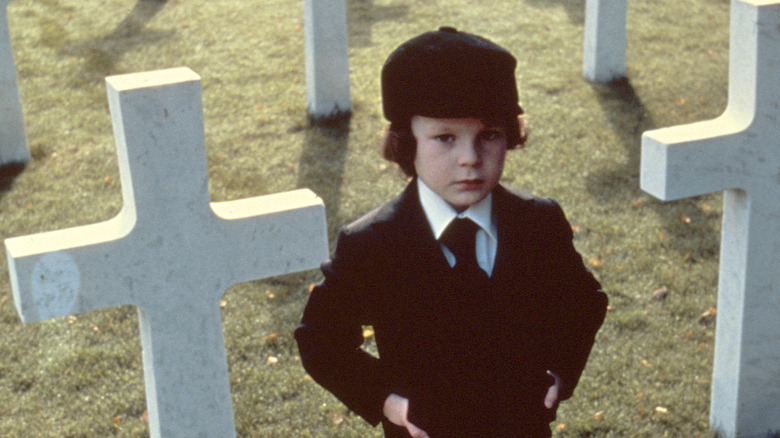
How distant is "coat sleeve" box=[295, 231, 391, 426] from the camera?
8.87 feet

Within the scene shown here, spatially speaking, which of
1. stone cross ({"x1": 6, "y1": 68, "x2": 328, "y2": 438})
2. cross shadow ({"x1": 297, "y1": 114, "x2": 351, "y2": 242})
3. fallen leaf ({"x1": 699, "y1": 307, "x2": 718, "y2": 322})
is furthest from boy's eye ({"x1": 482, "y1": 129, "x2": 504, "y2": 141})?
cross shadow ({"x1": 297, "y1": 114, "x2": 351, "y2": 242})

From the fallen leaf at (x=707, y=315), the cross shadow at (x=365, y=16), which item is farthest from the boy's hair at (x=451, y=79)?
the cross shadow at (x=365, y=16)

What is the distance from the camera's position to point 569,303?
9.19 ft

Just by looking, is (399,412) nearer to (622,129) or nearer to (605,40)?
(622,129)

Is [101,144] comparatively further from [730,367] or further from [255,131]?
[730,367]

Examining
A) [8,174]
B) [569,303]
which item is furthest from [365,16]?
[569,303]

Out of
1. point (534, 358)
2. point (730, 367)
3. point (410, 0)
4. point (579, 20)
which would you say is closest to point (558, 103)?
point (579, 20)

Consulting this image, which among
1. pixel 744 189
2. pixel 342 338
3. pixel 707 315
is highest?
pixel 342 338

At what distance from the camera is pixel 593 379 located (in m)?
4.99

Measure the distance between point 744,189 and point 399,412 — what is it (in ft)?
6.18

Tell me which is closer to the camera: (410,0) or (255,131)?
(255,131)

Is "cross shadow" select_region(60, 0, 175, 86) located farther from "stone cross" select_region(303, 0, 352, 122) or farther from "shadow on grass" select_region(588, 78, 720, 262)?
"shadow on grass" select_region(588, 78, 720, 262)

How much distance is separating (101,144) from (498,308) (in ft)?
17.8

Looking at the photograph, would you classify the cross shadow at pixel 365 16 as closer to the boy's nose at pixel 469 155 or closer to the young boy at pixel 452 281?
the young boy at pixel 452 281
